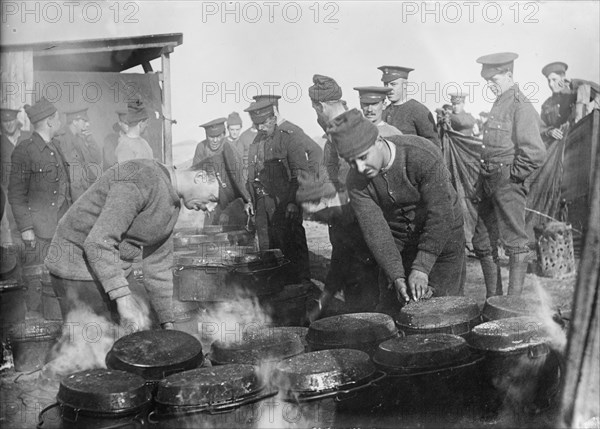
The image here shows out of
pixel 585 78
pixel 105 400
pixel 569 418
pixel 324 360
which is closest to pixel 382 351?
pixel 324 360

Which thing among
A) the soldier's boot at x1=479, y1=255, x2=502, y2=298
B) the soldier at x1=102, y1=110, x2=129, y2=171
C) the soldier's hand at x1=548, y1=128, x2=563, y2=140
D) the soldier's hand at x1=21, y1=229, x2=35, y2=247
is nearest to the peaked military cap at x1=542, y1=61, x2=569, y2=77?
the soldier's hand at x1=548, y1=128, x2=563, y2=140

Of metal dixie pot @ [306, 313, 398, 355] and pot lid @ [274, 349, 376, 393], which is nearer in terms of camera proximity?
pot lid @ [274, 349, 376, 393]

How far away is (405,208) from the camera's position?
5441 mm

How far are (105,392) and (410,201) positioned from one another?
306cm

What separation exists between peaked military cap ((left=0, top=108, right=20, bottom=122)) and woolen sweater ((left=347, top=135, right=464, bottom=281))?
4867 millimetres

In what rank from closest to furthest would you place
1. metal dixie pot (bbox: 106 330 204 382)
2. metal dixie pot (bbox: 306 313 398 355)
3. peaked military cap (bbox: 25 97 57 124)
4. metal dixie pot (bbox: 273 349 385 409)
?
metal dixie pot (bbox: 273 349 385 409) → metal dixie pot (bbox: 106 330 204 382) → metal dixie pot (bbox: 306 313 398 355) → peaked military cap (bbox: 25 97 57 124)

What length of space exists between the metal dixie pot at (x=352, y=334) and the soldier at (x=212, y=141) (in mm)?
7143

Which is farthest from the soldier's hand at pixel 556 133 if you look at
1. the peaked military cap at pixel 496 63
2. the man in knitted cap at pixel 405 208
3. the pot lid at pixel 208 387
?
the pot lid at pixel 208 387

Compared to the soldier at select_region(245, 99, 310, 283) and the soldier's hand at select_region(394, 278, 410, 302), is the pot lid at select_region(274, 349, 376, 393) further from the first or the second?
the soldier at select_region(245, 99, 310, 283)

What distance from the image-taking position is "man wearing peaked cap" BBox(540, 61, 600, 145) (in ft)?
24.8

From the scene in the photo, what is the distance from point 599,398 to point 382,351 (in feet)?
4.11

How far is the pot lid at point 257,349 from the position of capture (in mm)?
3977

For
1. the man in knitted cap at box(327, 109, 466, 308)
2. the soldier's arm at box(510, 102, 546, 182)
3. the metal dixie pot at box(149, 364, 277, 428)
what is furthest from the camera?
the soldier's arm at box(510, 102, 546, 182)

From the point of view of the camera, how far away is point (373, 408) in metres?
3.55
